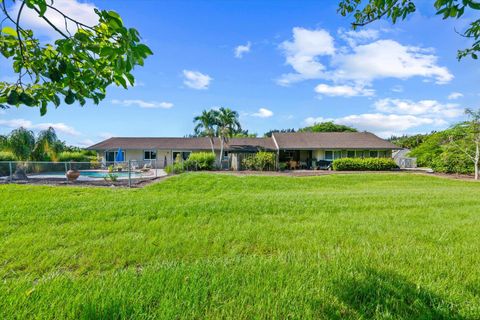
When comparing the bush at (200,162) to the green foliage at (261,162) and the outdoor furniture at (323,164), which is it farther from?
the outdoor furniture at (323,164)

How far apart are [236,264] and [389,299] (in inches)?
68.2

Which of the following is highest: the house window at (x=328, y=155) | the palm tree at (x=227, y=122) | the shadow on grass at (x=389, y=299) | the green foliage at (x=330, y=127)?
the green foliage at (x=330, y=127)

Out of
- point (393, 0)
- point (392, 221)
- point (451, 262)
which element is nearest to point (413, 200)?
point (392, 221)

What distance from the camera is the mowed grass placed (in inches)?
94.3

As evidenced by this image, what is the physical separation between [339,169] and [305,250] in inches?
926

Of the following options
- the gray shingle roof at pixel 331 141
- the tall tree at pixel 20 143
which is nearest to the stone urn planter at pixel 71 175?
the tall tree at pixel 20 143

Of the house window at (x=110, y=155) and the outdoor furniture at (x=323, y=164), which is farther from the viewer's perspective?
the house window at (x=110, y=155)

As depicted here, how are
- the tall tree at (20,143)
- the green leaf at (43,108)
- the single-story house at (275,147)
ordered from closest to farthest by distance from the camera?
the green leaf at (43,108) → the tall tree at (20,143) → the single-story house at (275,147)

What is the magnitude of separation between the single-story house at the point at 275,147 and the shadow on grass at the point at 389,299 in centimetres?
2422

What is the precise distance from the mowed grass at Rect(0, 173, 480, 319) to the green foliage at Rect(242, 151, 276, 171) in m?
18.1

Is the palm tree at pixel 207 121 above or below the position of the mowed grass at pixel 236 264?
above

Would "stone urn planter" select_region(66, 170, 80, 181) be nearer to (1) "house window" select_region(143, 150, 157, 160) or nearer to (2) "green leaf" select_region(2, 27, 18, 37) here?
(2) "green leaf" select_region(2, 27, 18, 37)

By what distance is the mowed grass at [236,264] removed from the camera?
94.3 inches

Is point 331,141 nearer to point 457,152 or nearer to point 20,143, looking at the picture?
point 457,152
